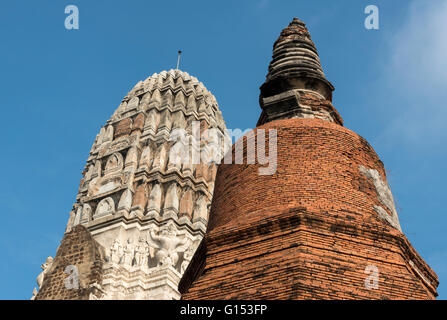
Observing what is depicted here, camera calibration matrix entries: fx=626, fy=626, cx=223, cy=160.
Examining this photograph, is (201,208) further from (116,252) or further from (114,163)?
(114,163)

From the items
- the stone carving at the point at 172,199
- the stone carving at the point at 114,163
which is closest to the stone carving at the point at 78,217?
the stone carving at the point at 114,163

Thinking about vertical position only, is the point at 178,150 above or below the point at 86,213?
above

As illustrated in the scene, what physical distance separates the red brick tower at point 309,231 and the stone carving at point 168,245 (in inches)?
598

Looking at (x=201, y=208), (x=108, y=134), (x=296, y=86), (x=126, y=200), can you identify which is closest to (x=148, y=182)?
(x=126, y=200)

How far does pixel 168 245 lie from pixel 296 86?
15.5m

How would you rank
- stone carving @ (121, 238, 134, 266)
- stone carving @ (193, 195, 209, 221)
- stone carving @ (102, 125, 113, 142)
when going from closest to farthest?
stone carving @ (121, 238, 134, 266), stone carving @ (193, 195, 209, 221), stone carving @ (102, 125, 113, 142)

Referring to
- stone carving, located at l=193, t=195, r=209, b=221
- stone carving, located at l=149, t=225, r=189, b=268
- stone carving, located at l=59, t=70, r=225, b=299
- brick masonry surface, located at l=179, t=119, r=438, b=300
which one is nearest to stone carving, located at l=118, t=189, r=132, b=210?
stone carving, located at l=59, t=70, r=225, b=299

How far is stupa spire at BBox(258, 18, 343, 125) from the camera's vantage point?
784 cm

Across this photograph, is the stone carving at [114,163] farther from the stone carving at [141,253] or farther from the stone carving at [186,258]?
the stone carving at [186,258]

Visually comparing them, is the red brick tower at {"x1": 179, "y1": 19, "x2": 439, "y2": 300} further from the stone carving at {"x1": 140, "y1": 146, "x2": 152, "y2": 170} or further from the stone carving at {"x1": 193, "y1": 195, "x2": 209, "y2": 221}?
the stone carving at {"x1": 140, "y1": 146, "x2": 152, "y2": 170}

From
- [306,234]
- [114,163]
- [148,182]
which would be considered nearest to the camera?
[306,234]

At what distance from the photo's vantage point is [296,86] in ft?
26.7

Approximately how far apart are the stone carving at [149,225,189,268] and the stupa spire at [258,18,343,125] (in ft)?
46.1

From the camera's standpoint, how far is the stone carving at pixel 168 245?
863 inches
